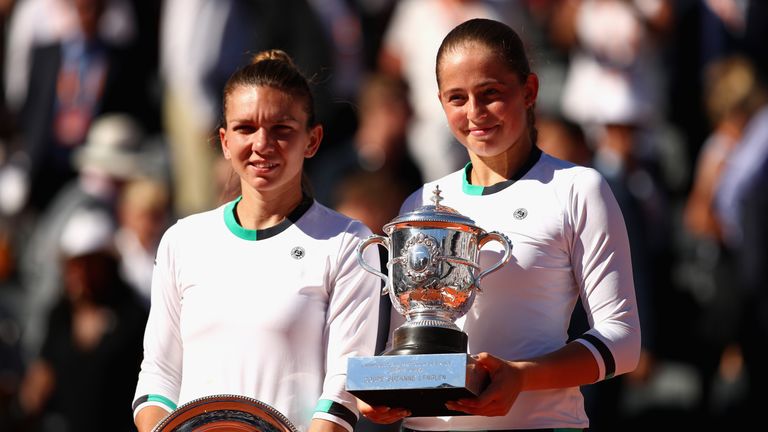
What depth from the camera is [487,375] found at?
360 centimetres

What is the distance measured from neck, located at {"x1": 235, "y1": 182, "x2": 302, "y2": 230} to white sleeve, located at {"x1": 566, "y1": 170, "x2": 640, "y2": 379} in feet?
2.51

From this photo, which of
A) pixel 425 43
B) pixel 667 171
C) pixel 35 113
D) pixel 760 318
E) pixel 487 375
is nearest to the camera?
pixel 487 375

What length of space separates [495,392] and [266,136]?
3.20ft

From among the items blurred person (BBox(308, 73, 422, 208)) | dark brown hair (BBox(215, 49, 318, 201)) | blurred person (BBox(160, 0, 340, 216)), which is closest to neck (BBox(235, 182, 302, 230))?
dark brown hair (BBox(215, 49, 318, 201))

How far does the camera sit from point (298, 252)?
4055 millimetres

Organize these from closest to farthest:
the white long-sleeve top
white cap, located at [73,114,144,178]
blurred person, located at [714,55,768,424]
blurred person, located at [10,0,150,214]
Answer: the white long-sleeve top, blurred person, located at [714,55,768,424], white cap, located at [73,114,144,178], blurred person, located at [10,0,150,214]

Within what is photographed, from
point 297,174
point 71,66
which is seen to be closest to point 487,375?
point 297,174

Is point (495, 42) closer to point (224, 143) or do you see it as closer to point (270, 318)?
point (224, 143)

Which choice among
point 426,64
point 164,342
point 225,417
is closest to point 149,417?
point 164,342

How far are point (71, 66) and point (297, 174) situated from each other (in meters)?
6.34

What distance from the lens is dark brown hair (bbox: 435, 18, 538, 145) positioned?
156 inches

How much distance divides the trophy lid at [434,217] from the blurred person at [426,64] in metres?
4.26

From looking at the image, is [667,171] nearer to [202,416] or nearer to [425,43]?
[425,43]

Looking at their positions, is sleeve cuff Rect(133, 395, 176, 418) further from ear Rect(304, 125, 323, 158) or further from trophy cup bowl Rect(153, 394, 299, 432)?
ear Rect(304, 125, 323, 158)
